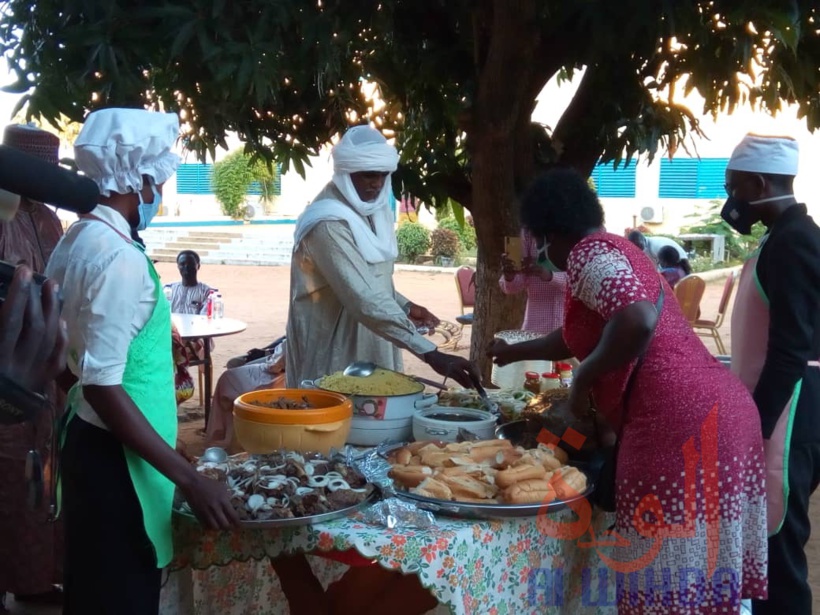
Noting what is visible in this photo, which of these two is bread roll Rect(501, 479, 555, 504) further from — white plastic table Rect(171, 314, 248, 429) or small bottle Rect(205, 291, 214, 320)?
small bottle Rect(205, 291, 214, 320)

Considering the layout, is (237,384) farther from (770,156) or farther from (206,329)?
(770,156)

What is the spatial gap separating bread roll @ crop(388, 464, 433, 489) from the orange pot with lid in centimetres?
25

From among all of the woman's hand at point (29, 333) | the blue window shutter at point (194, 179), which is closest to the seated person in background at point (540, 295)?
the woman's hand at point (29, 333)

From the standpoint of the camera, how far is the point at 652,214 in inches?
787

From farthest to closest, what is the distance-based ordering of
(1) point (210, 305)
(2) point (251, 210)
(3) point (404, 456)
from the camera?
(2) point (251, 210) → (1) point (210, 305) → (3) point (404, 456)

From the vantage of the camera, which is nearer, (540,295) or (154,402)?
(154,402)

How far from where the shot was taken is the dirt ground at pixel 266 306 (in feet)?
22.3

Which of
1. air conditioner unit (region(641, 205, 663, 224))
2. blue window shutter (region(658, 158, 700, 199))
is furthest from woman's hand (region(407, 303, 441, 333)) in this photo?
blue window shutter (region(658, 158, 700, 199))

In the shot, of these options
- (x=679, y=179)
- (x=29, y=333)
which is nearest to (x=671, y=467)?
(x=29, y=333)

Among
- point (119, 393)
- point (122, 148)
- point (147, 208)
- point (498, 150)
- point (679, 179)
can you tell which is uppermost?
point (679, 179)

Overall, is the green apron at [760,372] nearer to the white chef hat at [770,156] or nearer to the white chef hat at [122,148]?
the white chef hat at [770,156]

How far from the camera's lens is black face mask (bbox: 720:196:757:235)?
2766mm

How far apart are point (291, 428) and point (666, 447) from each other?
3.26 feet

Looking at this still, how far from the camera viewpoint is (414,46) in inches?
183
